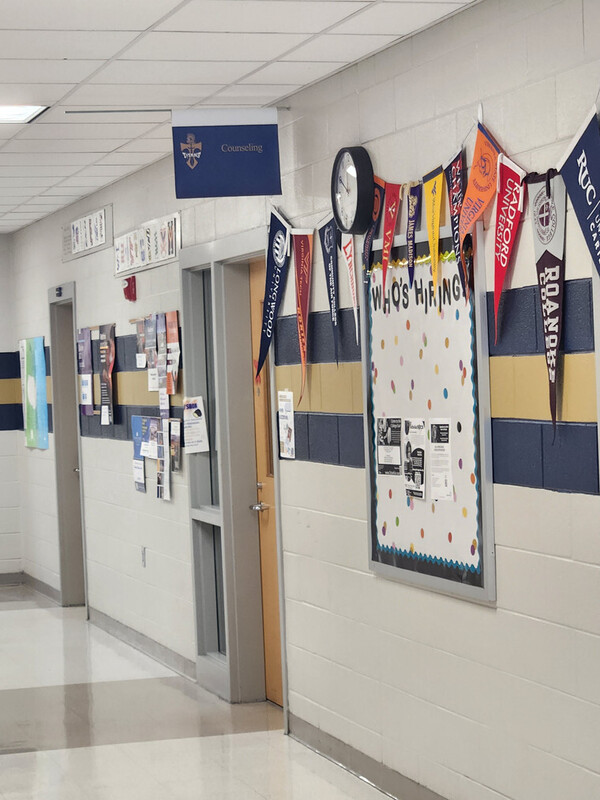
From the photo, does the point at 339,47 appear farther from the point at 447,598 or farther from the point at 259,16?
the point at 447,598

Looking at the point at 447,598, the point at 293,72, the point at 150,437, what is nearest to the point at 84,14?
the point at 293,72

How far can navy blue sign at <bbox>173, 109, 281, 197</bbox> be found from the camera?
15.5 feet

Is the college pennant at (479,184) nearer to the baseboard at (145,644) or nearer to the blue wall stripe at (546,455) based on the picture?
the blue wall stripe at (546,455)

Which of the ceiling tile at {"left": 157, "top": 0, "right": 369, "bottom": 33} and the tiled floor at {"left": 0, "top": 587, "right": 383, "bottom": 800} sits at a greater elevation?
the ceiling tile at {"left": 157, "top": 0, "right": 369, "bottom": 33}

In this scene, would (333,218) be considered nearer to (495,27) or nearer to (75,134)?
(495,27)

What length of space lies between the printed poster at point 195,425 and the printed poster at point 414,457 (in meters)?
2.21

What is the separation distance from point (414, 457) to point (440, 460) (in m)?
0.18

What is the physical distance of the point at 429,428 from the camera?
4.04 metres

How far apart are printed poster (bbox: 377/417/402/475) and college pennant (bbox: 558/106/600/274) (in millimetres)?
1263

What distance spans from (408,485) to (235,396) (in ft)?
6.00

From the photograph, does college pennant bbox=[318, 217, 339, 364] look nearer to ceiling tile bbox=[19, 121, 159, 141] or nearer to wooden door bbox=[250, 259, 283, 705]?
wooden door bbox=[250, 259, 283, 705]

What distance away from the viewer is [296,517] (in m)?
5.11

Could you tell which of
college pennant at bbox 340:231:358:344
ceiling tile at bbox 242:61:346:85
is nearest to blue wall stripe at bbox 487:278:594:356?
college pennant at bbox 340:231:358:344

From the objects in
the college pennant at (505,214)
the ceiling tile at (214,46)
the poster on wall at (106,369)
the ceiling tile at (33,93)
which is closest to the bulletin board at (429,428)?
the college pennant at (505,214)
